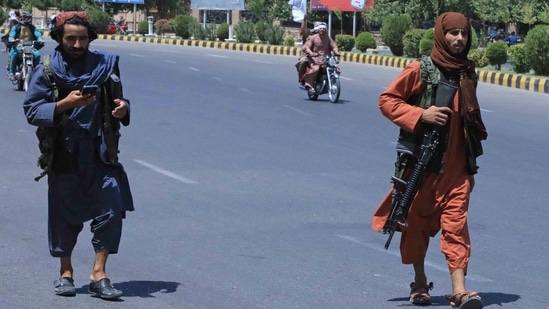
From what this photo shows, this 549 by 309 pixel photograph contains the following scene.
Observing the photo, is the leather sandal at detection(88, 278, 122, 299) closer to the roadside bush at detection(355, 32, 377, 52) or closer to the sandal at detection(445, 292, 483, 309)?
the sandal at detection(445, 292, 483, 309)

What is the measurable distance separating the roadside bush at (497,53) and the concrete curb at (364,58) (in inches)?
43.1

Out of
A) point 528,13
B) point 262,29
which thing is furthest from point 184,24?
point 528,13

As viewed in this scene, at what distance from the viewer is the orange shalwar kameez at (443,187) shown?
5914 mm

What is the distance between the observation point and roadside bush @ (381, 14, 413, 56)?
3556cm

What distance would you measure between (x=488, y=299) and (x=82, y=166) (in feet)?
7.59

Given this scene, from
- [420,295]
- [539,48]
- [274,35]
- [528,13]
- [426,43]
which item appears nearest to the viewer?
[420,295]

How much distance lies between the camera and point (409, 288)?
269 inches

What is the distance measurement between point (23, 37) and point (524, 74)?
39.1 ft

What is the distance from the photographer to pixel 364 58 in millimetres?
34969

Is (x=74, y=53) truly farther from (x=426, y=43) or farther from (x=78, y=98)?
(x=426, y=43)

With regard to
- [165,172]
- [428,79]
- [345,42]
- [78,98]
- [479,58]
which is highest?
[428,79]

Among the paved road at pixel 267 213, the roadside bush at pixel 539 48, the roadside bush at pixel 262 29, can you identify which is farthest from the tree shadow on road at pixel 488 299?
the roadside bush at pixel 262 29

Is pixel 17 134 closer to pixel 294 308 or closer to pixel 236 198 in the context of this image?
pixel 236 198

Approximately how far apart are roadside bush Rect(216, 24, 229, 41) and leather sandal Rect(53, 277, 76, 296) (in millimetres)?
40206
